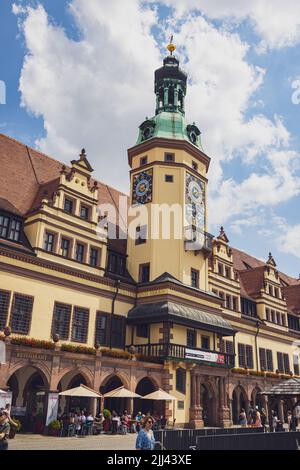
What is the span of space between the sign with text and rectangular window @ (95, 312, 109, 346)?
6067 mm

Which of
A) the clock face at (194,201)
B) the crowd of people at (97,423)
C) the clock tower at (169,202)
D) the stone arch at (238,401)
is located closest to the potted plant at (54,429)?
the crowd of people at (97,423)

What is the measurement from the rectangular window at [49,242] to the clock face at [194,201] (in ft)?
43.6

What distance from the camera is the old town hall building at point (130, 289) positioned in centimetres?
2872

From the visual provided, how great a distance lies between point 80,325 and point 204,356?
399 inches

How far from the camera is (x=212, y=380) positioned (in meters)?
37.1

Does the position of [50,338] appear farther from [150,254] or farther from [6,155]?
[6,155]

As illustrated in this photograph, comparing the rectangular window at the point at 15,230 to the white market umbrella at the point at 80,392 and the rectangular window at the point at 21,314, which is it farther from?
the white market umbrella at the point at 80,392

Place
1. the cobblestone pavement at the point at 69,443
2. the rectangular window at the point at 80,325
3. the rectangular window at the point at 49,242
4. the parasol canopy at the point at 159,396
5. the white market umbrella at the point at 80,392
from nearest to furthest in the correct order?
the cobblestone pavement at the point at 69,443 → the white market umbrella at the point at 80,392 → the parasol canopy at the point at 159,396 → the rectangular window at the point at 49,242 → the rectangular window at the point at 80,325

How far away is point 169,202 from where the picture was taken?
40.8m

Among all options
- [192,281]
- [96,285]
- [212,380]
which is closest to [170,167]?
[192,281]

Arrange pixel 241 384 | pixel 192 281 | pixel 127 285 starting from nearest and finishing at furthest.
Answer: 1. pixel 127 285
2. pixel 192 281
3. pixel 241 384

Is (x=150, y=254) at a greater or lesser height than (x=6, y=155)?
lesser

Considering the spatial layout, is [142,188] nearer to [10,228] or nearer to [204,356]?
[10,228]

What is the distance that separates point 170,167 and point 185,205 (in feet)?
12.5
